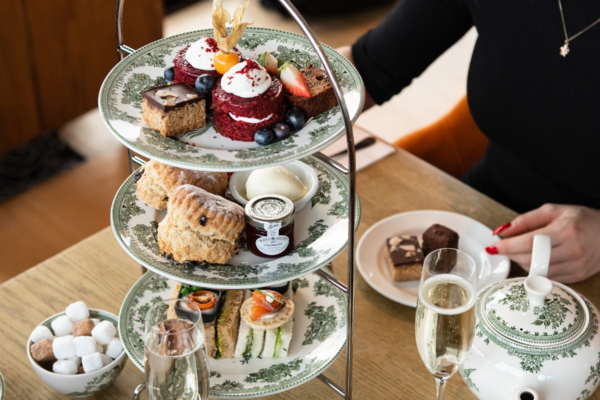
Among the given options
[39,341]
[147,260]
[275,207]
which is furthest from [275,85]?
[39,341]

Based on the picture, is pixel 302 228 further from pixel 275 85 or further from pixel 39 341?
pixel 39 341

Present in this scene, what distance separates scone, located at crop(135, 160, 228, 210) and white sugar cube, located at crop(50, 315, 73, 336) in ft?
1.11

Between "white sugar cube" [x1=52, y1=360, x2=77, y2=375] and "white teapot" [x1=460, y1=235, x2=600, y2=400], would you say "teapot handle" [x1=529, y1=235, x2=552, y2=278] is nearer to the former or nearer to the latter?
"white teapot" [x1=460, y1=235, x2=600, y2=400]

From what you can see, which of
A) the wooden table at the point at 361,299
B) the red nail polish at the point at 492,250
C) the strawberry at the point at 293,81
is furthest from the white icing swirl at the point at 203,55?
the red nail polish at the point at 492,250

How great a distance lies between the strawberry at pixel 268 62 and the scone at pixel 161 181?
0.23 meters

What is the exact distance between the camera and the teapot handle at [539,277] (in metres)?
1.10

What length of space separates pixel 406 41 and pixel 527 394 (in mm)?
1229

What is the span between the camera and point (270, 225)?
1028 mm

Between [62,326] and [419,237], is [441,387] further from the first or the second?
[62,326]

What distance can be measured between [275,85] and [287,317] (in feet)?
1.52

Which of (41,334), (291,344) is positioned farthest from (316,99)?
(41,334)

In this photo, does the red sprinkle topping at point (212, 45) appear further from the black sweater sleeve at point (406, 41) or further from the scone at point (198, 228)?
the black sweater sleeve at point (406, 41)

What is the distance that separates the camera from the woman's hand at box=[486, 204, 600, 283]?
1.49m

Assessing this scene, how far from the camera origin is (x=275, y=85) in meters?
1.03
